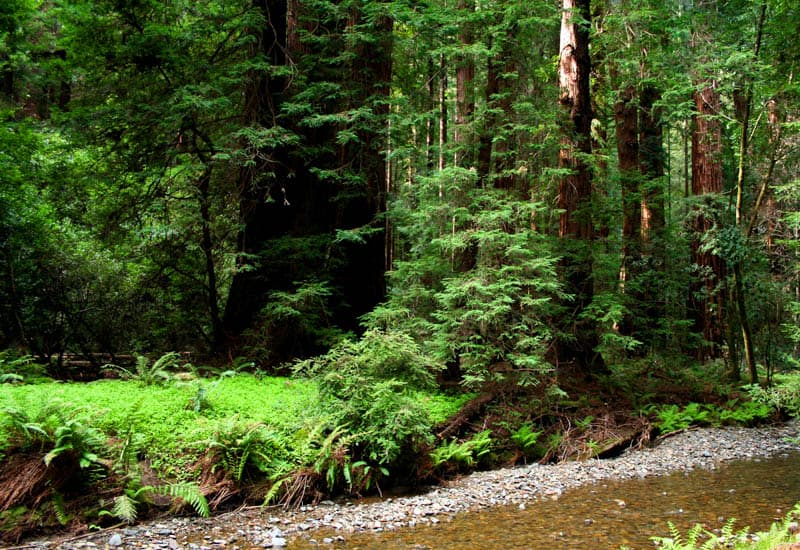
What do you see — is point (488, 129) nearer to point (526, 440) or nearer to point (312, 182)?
point (312, 182)

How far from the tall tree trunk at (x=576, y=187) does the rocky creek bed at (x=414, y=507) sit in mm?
2016

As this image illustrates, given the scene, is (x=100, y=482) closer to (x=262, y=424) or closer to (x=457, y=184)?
(x=262, y=424)

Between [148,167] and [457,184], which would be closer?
[457,184]

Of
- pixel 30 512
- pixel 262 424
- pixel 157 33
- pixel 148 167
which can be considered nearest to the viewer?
pixel 30 512

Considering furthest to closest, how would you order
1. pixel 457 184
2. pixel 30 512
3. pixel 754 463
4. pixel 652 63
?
pixel 652 63 < pixel 457 184 < pixel 754 463 < pixel 30 512

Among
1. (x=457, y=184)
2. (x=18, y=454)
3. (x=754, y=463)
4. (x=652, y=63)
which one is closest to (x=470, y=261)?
(x=457, y=184)

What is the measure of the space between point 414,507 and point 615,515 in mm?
2159

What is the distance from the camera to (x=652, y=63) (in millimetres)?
10820

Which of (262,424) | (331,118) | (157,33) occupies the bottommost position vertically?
(262,424)

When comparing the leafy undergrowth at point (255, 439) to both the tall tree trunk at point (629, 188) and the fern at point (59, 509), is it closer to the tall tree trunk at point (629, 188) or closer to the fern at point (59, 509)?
the fern at point (59, 509)

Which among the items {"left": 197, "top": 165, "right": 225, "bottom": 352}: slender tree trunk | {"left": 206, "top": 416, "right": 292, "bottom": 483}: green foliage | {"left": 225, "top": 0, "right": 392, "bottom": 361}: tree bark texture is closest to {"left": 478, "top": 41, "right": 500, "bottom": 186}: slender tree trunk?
{"left": 225, "top": 0, "right": 392, "bottom": 361}: tree bark texture

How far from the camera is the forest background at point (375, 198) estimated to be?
875 cm

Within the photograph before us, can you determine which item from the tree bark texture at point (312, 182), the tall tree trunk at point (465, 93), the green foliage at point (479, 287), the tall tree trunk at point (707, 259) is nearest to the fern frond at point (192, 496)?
the green foliage at point (479, 287)

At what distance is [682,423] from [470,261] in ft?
15.2
